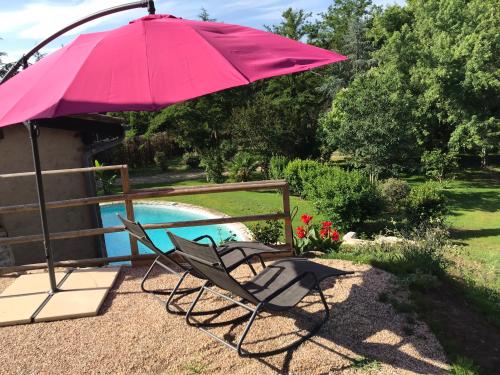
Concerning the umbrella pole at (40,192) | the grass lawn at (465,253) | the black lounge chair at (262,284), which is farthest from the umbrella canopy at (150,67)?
the grass lawn at (465,253)

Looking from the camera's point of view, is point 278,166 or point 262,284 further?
point 278,166

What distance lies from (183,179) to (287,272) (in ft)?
59.8

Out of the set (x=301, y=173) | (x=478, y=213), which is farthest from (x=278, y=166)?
(x=478, y=213)

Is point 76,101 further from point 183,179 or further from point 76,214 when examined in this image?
point 183,179

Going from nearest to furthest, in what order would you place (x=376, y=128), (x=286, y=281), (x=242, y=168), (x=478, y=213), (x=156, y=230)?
(x=286, y=281)
(x=156, y=230)
(x=478, y=213)
(x=376, y=128)
(x=242, y=168)

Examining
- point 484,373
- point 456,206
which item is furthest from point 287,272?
point 456,206

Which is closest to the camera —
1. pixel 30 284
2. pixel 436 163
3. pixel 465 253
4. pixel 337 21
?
pixel 30 284

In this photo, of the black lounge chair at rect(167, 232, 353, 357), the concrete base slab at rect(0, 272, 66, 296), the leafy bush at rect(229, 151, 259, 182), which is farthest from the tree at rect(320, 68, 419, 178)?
the concrete base slab at rect(0, 272, 66, 296)

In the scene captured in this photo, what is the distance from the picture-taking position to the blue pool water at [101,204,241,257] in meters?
13.1

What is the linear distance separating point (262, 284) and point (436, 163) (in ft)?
60.6

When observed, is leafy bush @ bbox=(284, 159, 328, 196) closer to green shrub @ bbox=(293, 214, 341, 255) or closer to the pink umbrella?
green shrub @ bbox=(293, 214, 341, 255)

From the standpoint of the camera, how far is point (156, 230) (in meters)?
13.9

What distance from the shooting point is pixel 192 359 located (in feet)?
9.95

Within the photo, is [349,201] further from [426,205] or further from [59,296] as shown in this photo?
[59,296]
